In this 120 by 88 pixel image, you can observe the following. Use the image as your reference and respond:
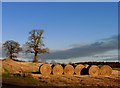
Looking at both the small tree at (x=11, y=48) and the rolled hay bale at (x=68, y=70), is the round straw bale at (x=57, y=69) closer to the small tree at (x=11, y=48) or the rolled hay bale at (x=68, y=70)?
the rolled hay bale at (x=68, y=70)

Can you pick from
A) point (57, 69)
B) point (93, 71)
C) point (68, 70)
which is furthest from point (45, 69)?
point (93, 71)

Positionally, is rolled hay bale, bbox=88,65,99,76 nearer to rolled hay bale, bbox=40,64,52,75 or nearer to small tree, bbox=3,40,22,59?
rolled hay bale, bbox=40,64,52,75

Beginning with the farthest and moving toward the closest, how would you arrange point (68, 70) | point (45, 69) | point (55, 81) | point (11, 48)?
point (11, 48) < point (68, 70) < point (45, 69) < point (55, 81)

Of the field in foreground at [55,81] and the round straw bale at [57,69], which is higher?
the round straw bale at [57,69]

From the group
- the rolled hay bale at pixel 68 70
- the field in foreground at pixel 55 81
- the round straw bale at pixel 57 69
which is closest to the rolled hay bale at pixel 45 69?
the round straw bale at pixel 57 69

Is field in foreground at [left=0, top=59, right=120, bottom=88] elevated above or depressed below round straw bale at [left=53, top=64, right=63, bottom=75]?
below

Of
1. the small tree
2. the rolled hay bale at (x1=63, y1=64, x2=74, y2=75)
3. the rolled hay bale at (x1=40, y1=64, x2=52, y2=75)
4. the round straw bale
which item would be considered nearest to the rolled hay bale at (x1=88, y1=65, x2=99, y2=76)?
the rolled hay bale at (x1=63, y1=64, x2=74, y2=75)

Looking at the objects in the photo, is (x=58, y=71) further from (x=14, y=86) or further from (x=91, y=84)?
(x=14, y=86)

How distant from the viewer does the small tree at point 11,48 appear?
4106 cm

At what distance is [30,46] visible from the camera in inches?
1671

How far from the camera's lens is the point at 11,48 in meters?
41.8

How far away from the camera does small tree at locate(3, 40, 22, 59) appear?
4106 centimetres

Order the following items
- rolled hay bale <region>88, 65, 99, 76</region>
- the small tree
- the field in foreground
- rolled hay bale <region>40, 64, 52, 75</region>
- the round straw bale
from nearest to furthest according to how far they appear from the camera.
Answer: the field in foreground, rolled hay bale <region>40, 64, 52, 75</region>, the round straw bale, rolled hay bale <region>88, 65, 99, 76</region>, the small tree

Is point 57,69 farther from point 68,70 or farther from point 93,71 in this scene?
point 93,71
